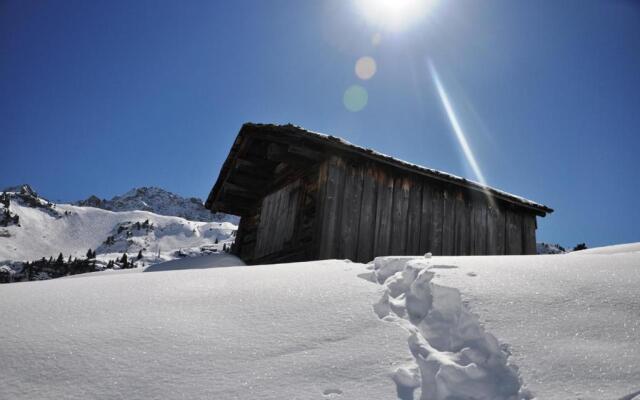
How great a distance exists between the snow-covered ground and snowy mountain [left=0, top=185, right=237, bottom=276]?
87419 mm

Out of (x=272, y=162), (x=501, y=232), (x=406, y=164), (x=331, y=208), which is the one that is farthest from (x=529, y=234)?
(x=272, y=162)

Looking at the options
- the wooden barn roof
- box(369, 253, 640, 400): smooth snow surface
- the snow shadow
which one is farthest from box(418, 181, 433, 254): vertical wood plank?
box(369, 253, 640, 400): smooth snow surface

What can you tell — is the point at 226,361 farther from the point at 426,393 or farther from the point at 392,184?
the point at 392,184

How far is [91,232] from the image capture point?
113188mm

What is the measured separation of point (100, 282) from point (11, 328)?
892 millimetres

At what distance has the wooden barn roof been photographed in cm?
614

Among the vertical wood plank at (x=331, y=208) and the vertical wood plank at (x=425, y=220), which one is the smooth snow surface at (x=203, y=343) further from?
the vertical wood plank at (x=425, y=220)

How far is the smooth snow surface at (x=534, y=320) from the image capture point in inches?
49.9

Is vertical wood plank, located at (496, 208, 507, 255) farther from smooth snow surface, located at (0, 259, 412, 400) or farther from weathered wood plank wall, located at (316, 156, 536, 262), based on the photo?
smooth snow surface, located at (0, 259, 412, 400)

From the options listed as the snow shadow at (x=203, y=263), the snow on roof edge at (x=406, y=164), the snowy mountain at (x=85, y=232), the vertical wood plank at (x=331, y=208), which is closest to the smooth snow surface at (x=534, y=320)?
the snow shadow at (x=203, y=263)

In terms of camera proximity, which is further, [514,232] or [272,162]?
[514,232]

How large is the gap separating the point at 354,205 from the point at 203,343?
4.88 m

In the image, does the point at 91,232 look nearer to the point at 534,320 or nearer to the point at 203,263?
the point at 203,263

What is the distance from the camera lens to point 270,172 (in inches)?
322
